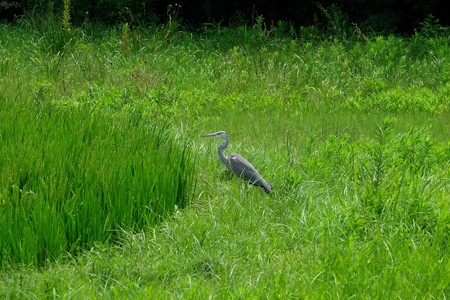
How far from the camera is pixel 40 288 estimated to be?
4.25 metres

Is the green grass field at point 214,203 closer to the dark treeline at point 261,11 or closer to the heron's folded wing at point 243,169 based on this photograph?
the heron's folded wing at point 243,169

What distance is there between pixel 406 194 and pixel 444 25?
878cm

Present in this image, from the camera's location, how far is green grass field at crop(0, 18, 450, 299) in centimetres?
436

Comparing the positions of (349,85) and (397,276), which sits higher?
(397,276)

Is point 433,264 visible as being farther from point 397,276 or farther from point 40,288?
point 40,288

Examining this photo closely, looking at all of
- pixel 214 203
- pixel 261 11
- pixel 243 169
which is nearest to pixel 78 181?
pixel 214 203

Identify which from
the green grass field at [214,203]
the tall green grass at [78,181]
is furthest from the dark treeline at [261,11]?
the tall green grass at [78,181]

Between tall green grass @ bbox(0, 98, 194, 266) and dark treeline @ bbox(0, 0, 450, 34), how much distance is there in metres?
7.32

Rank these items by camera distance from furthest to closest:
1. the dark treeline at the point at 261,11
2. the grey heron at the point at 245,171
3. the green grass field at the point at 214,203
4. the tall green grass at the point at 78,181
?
the dark treeline at the point at 261,11 → the grey heron at the point at 245,171 → the tall green grass at the point at 78,181 → the green grass field at the point at 214,203

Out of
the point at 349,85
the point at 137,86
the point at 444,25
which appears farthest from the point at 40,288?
the point at 444,25

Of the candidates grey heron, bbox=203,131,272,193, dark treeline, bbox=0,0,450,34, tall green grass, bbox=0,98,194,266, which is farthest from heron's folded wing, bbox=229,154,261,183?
dark treeline, bbox=0,0,450,34

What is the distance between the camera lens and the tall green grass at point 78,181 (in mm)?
4609

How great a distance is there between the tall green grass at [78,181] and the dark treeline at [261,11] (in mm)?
7316

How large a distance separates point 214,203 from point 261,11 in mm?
10054
